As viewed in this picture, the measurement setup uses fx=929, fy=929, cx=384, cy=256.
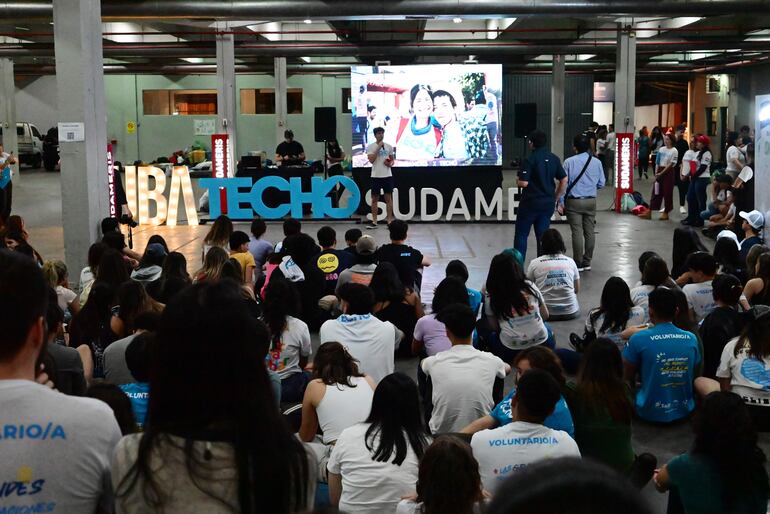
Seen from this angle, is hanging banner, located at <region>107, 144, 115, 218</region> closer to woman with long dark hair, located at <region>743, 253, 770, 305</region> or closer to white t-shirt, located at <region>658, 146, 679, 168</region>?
woman with long dark hair, located at <region>743, 253, 770, 305</region>

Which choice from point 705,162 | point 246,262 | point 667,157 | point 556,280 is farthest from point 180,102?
point 556,280

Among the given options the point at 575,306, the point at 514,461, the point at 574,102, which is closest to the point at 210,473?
the point at 514,461

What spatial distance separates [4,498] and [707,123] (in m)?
34.7

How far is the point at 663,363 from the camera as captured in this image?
5668 mm

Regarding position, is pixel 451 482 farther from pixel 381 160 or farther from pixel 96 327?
pixel 381 160

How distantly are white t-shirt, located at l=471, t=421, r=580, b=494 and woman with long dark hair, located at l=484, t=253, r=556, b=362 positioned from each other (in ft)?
9.90

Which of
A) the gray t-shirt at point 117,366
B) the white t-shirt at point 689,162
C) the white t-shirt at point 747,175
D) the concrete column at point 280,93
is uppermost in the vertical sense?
the concrete column at point 280,93

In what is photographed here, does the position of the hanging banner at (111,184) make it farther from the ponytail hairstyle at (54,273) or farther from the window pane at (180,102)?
the window pane at (180,102)

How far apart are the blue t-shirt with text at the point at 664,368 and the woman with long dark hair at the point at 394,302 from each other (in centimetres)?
203

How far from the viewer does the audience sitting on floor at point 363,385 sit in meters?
1.86

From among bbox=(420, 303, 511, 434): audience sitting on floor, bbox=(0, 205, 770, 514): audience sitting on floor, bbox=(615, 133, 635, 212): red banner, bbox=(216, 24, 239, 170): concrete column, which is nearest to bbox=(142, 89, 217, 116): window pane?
bbox=(216, 24, 239, 170): concrete column

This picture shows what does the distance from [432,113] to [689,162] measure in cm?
474

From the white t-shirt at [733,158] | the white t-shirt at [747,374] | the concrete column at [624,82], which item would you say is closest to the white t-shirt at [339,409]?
the white t-shirt at [747,374]

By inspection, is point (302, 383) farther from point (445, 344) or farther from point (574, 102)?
point (574, 102)
